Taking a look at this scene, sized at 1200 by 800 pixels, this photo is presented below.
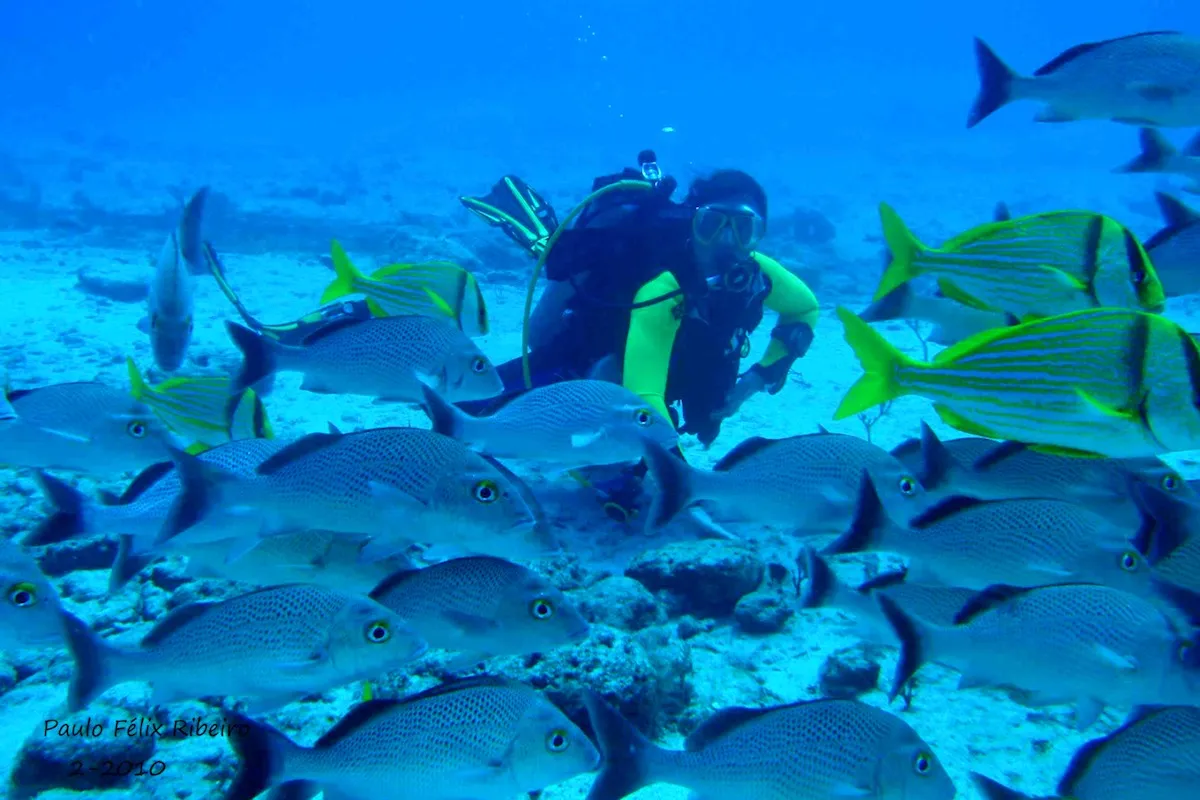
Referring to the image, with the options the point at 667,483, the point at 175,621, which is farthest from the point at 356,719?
the point at 667,483

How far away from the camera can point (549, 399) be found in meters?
3.17

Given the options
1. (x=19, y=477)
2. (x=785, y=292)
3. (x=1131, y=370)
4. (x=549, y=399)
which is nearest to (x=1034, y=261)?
(x=1131, y=370)

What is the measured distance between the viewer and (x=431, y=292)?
3.64 metres

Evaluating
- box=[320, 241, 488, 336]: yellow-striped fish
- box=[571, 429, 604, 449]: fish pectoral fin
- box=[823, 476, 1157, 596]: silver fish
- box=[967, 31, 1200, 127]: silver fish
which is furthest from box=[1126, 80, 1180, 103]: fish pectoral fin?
box=[320, 241, 488, 336]: yellow-striped fish

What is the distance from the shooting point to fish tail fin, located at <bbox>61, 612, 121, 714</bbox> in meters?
2.27

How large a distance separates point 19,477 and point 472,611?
549cm

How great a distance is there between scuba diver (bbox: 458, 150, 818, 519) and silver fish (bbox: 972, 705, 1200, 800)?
10.7 ft

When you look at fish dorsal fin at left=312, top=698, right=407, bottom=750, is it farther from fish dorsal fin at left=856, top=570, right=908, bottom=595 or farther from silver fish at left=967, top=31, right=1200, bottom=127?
silver fish at left=967, top=31, right=1200, bottom=127

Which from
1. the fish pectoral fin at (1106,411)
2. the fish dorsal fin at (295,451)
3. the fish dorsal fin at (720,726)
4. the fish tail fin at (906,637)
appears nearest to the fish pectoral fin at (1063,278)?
the fish pectoral fin at (1106,411)

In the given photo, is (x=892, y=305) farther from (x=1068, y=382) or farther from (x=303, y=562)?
(x=303, y=562)

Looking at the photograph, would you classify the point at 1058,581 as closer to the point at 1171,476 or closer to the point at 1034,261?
the point at 1171,476

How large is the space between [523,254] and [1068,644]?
17.6m

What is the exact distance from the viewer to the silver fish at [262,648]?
226 centimetres

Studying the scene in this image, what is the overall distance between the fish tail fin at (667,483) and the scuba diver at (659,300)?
2.07 meters
